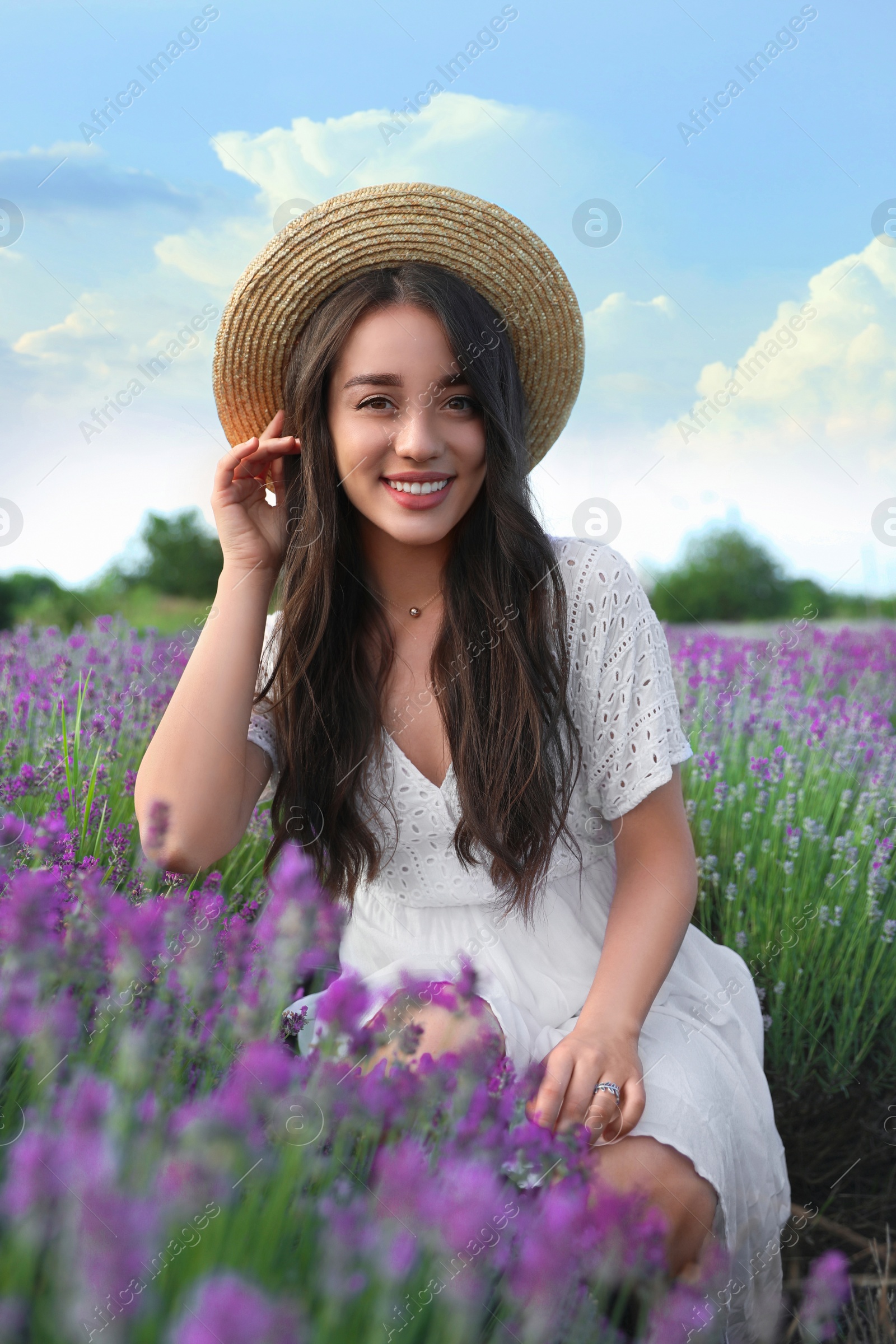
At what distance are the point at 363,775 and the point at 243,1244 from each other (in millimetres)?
1284

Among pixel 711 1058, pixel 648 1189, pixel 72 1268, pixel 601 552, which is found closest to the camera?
pixel 72 1268

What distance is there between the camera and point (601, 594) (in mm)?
1958

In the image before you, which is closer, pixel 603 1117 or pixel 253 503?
pixel 603 1117

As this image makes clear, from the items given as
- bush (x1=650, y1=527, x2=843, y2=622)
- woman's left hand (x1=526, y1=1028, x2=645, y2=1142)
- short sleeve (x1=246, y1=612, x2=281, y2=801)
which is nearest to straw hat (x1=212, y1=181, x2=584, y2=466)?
short sleeve (x1=246, y1=612, x2=281, y2=801)

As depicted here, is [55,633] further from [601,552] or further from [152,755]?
[601,552]

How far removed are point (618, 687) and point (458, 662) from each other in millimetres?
322

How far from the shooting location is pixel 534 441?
2.36m

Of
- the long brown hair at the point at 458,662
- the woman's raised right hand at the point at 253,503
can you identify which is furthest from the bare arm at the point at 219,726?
the long brown hair at the point at 458,662

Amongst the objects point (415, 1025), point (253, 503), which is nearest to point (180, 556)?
point (253, 503)

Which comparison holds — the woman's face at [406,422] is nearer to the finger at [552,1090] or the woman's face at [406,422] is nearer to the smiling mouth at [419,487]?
the smiling mouth at [419,487]

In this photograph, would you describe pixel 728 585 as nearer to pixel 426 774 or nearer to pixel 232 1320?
pixel 426 774

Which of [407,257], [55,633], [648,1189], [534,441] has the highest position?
[407,257]

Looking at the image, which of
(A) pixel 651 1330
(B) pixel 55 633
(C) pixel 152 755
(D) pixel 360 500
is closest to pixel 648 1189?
(A) pixel 651 1330

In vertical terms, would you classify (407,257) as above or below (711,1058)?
above
